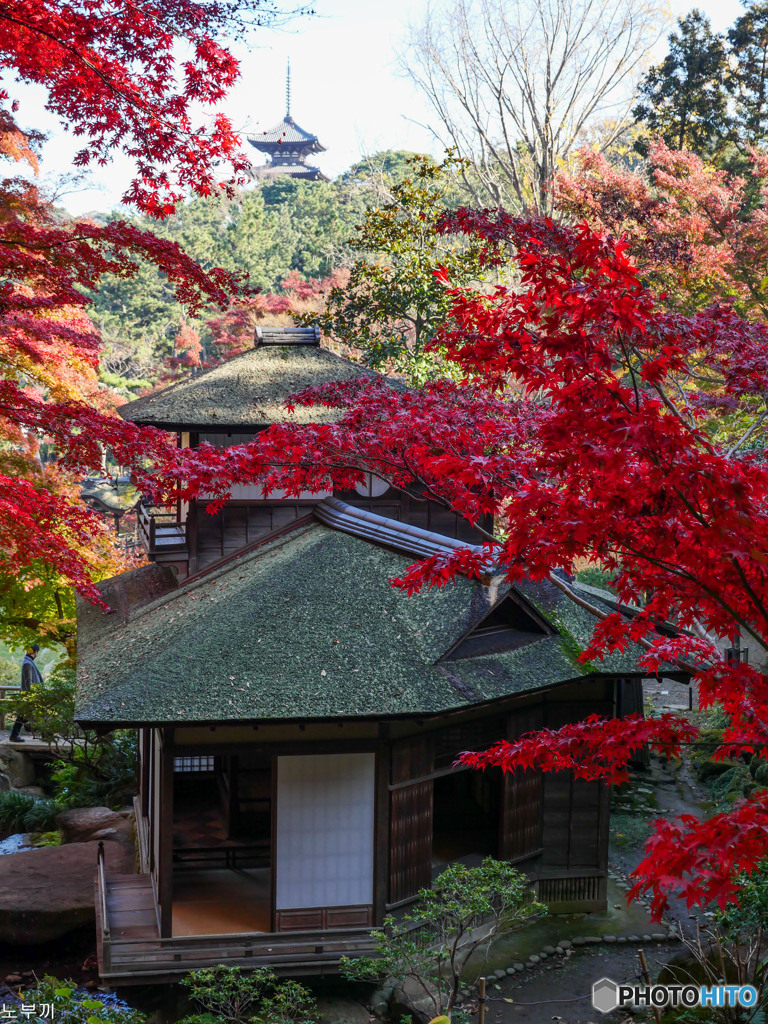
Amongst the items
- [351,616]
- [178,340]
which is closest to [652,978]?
[351,616]

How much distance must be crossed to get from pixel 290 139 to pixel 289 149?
39.2 inches

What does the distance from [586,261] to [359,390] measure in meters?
6.93

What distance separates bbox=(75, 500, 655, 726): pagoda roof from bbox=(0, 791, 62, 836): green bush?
14.5ft

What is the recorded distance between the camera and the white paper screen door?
8852mm

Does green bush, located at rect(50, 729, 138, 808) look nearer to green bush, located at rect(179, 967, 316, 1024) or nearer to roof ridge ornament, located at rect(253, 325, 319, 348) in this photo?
green bush, located at rect(179, 967, 316, 1024)

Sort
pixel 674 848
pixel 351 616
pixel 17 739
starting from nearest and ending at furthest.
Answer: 1. pixel 674 848
2. pixel 351 616
3. pixel 17 739

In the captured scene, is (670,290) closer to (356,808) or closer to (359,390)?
(359,390)

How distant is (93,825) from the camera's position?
12.9 meters

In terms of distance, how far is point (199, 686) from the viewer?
8430mm

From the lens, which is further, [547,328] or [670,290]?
[670,290]

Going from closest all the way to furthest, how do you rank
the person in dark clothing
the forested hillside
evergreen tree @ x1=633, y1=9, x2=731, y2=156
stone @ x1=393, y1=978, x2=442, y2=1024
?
1. stone @ x1=393, y1=978, x2=442, y2=1024
2. the person in dark clothing
3. evergreen tree @ x1=633, y1=9, x2=731, y2=156
4. the forested hillside

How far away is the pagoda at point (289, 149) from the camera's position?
6988 cm

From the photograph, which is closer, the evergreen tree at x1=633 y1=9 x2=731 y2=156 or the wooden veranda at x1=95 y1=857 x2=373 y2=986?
the wooden veranda at x1=95 y1=857 x2=373 y2=986

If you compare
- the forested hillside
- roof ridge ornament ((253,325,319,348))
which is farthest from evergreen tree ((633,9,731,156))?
roof ridge ornament ((253,325,319,348))
